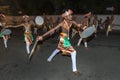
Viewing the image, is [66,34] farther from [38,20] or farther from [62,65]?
[38,20]

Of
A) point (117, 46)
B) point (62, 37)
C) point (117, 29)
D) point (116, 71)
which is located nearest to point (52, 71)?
point (62, 37)

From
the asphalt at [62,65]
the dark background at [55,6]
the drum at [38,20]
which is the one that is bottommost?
the dark background at [55,6]

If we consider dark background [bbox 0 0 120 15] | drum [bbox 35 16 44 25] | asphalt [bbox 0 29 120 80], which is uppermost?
drum [bbox 35 16 44 25]

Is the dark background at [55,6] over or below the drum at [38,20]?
below

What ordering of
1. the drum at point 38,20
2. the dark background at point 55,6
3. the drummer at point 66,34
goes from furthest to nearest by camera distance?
the dark background at point 55,6, the drum at point 38,20, the drummer at point 66,34

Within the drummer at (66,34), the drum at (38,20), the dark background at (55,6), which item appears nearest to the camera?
the drummer at (66,34)

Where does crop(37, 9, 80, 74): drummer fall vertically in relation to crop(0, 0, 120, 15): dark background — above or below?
above

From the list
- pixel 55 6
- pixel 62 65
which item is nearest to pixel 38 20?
Result: pixel 62 65

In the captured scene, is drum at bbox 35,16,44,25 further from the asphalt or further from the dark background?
the dark background

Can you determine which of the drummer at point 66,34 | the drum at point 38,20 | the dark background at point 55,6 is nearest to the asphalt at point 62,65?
the drummer at point 66,34

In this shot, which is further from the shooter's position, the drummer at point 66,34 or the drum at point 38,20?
the drum at point 38,20

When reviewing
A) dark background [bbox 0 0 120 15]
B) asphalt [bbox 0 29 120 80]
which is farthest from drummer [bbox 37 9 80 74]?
dark background [bbox 0 0 120 15]

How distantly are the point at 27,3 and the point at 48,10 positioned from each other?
3.96 metres

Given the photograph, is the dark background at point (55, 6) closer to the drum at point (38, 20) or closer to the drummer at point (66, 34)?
the drum at point (38, 20)
